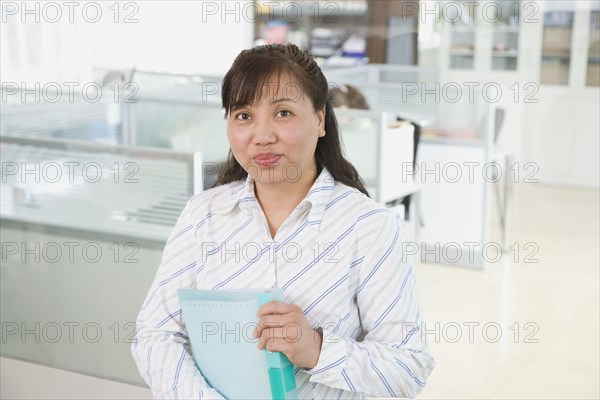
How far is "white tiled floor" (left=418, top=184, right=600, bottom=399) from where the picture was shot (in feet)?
7.29

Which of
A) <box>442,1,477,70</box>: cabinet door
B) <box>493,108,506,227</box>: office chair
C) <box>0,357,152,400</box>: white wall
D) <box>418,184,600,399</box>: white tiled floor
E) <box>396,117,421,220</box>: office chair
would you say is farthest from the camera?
<box>396,117,421,220</box>: office chair

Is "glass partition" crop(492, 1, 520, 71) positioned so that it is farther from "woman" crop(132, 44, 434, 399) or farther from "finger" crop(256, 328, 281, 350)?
"finger" crop(256, 328, 281, 350)

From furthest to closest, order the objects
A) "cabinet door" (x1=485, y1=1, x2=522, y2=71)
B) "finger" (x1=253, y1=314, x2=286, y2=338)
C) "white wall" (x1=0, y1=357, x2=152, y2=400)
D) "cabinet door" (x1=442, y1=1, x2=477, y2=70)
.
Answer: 1. "cabinet door" (x1=442, y1=1, x2=477, y2=70)
2. "cabinet door" (x1=485, y1=1, x2=522, y2=71)
3. "white wall" (x1=0, y1=357, x2=152, y2=400)
4. "finger" (x1=253, y1=314, x2=286, y2=338)

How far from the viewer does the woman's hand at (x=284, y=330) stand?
3.60 feet

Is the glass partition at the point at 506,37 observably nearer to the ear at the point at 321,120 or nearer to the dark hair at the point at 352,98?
the dark hair at the point at 352,98

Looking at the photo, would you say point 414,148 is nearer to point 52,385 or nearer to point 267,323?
point 52,385

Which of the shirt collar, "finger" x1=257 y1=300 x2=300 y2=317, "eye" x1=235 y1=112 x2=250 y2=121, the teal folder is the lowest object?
the teal folder

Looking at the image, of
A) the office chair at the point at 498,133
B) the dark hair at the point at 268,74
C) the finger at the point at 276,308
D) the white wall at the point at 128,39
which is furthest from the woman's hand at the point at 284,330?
the white wall at the point at 128,39

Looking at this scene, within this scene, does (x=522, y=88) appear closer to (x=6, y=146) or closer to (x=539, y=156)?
(x=539, y=156)

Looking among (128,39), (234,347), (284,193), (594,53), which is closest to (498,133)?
(594,53)

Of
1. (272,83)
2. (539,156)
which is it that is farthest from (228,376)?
(539,156)

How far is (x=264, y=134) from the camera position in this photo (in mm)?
1152

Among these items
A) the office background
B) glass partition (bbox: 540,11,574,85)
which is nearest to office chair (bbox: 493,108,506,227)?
the office background

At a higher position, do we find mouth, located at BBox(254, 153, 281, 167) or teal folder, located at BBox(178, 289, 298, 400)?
mouth, located at BBox(254, 153, 281, 167)
